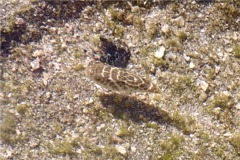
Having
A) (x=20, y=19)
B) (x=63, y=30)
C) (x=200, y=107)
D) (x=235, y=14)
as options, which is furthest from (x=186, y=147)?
(x=20, y=19)

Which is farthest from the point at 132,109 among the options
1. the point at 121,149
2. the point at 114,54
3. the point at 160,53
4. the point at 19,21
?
the point at 19,21

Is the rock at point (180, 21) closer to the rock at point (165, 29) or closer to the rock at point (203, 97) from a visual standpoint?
the rock at point (165, 29)

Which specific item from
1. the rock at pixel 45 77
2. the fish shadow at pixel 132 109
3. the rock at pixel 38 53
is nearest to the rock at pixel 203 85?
the fish shadow at pixel 132 109

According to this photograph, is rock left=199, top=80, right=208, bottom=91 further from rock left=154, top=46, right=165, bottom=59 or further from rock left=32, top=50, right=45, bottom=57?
rock left=32, top=50, right=45, bottom=57

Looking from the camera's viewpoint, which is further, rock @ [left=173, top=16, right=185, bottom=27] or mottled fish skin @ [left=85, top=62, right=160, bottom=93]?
rock @ [left=173, top=16, right=185, bottom=27]

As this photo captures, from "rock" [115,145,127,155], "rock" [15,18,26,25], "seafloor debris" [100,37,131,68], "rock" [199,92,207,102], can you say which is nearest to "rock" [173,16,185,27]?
"seafloor debris" [100,37,131,68]
